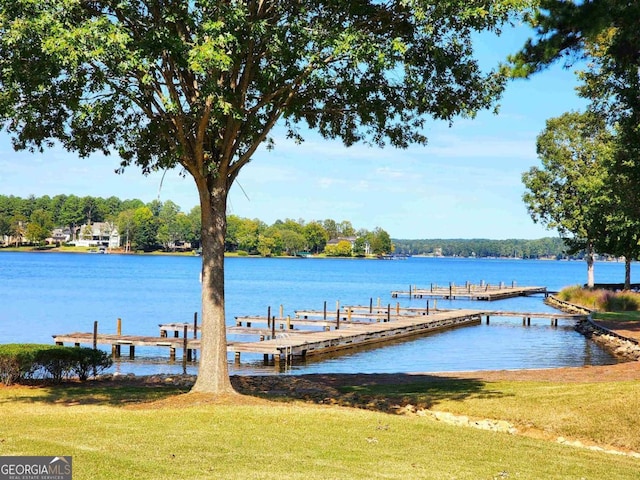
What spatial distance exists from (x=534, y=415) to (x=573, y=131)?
172ft

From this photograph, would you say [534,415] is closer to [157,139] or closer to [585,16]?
[585,16]

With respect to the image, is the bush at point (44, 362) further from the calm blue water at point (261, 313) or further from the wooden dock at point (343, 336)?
the wooden dock at point (343, 336)

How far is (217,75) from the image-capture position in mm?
14789

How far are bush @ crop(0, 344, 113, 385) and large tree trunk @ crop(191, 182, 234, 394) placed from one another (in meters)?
4.90

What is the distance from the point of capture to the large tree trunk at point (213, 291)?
52.2 feet

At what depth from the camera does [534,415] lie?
15641 mm

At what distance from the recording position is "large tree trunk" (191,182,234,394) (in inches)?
627

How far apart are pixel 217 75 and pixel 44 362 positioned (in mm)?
8855

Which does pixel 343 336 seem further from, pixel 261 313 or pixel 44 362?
pixel 261 313

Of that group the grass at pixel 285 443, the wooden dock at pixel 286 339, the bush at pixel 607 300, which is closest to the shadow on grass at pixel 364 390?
the grass at pixel 285 443

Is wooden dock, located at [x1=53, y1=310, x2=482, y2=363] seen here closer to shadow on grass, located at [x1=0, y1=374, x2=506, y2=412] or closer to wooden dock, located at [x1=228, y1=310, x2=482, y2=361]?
wooden dock, located at [x1=228, y1=310, x2=482, y2=361]

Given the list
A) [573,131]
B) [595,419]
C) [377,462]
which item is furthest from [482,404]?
[573,131]

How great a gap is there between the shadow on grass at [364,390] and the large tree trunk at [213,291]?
84.9 inches

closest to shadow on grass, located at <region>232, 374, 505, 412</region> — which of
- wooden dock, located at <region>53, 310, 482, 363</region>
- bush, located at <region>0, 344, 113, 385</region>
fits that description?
bush, located at <region>0, 344, 113, 385</region>
